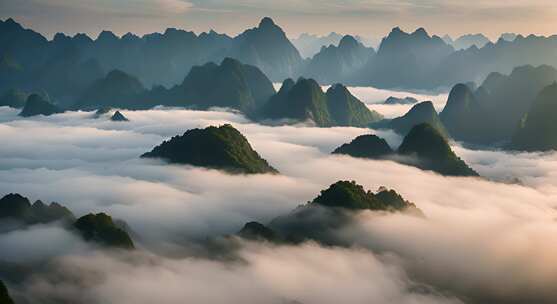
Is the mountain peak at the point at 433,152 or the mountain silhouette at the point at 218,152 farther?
the mountain peak at the point at 433,152

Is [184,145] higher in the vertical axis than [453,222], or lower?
higher

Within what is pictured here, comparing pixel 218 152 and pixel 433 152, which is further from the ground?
pixel 433 152

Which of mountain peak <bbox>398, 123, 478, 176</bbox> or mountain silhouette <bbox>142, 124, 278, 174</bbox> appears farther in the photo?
mountain peak <bbox>398, 123, 478, 176</bbox>

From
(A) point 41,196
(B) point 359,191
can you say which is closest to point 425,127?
(B) point 359,191

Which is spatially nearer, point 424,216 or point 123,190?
point 424,216

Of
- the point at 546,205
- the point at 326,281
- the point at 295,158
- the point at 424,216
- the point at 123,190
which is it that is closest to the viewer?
the point at 326,281

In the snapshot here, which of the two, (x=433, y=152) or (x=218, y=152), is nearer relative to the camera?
(x=218, y=152)

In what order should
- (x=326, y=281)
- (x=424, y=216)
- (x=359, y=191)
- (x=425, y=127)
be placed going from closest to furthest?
(x=326, y=281), (x=359, y=191), (x=424, y=216), (x=425, y=127)

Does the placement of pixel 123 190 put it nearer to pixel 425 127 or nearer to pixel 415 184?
pixel 415 184

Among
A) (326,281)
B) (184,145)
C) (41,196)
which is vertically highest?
(184,145)
